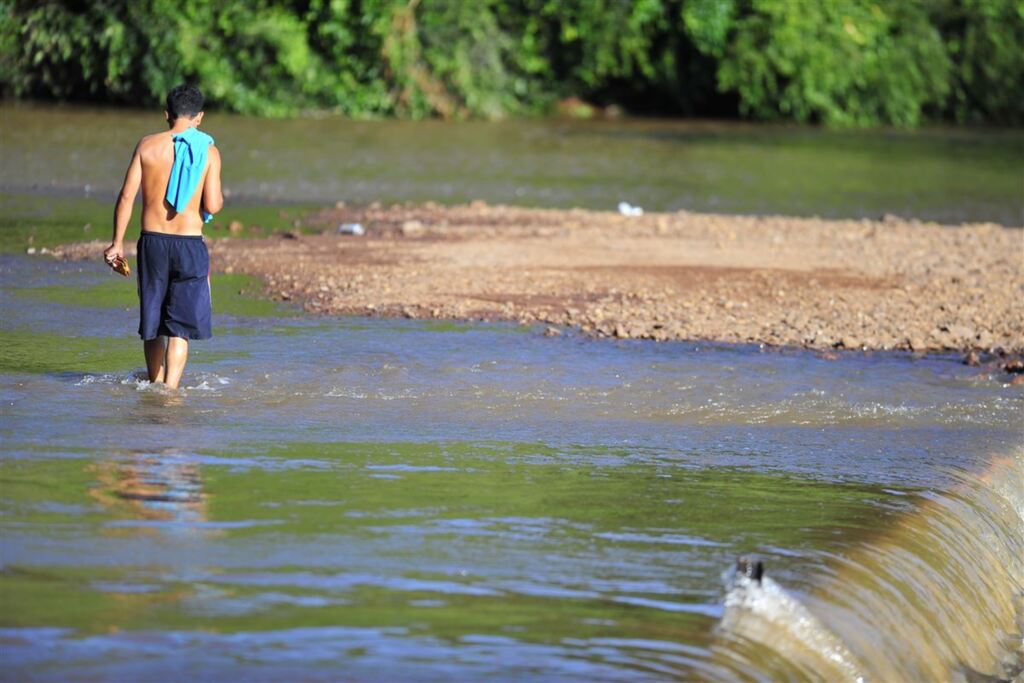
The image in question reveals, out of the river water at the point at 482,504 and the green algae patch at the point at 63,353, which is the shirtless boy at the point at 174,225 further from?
the green algae patch at the point at 63,353

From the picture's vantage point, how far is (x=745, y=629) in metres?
5.29

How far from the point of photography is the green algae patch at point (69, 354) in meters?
8.78

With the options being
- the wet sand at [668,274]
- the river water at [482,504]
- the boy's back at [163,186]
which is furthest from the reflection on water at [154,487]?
the wet sand at [668,274]

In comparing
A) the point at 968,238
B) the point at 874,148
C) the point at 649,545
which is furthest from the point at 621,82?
the point at 649,545

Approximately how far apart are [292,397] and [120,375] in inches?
38.7

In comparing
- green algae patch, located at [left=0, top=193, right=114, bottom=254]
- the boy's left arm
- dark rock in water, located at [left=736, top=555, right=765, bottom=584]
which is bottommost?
dark rock in water, located at [left=736, top=555, right=765, bottom=584]

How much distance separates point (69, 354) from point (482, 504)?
363cm

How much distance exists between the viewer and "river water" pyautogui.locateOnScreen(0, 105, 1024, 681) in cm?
504

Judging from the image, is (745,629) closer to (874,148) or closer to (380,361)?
(380,361)

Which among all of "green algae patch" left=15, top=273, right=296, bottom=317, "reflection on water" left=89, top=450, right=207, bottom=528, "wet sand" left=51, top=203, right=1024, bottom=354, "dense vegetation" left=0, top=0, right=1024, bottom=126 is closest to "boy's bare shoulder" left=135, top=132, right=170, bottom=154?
"reflection on water" left=89, top=450, right=207, bottom=528

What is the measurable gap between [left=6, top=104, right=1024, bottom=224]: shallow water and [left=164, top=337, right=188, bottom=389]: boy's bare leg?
7703 mm

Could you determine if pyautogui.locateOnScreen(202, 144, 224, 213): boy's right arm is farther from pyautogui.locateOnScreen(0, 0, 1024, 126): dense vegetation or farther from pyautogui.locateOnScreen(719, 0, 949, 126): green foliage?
pyautogui.locateOnScreen(719, 0, 949, 126): green foliage

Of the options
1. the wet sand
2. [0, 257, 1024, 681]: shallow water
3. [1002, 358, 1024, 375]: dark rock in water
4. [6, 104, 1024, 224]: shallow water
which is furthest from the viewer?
[6, 104, 1024, 224]: shallow water

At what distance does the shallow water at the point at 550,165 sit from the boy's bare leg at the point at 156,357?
756 cm
